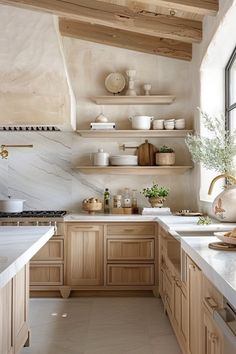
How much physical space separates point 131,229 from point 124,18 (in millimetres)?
2156

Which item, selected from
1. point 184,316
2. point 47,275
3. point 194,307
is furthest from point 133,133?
point 194,307

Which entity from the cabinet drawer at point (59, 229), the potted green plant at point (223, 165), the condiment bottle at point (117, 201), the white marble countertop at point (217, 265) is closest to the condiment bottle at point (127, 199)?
the condiment bottle at point (117, 201)

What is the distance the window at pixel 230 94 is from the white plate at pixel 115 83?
1256mm

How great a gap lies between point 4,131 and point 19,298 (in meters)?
2.85

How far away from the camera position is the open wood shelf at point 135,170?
4816 millimetres

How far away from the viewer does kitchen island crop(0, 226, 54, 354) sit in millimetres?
1893

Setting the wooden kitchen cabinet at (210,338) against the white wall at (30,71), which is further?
the white wall at (30,71)

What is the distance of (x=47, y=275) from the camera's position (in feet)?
14.5

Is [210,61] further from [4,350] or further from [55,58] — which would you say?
[4,350]

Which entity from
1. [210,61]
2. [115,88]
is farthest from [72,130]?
[210,61]

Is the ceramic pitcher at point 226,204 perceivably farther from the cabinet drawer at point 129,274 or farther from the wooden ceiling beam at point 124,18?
the wooden ceiling beam at point 124,18

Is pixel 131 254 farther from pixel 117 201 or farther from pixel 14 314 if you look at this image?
pixel 14 314

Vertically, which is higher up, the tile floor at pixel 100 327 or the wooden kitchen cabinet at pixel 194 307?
the wooden kitchen cabinet at pixel 194 307

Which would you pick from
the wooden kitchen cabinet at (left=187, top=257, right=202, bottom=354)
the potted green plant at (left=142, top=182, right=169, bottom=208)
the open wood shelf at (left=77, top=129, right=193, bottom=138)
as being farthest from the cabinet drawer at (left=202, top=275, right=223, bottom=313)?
the open wood shelf at (left=77, top=129, right=193, bottom=138)
